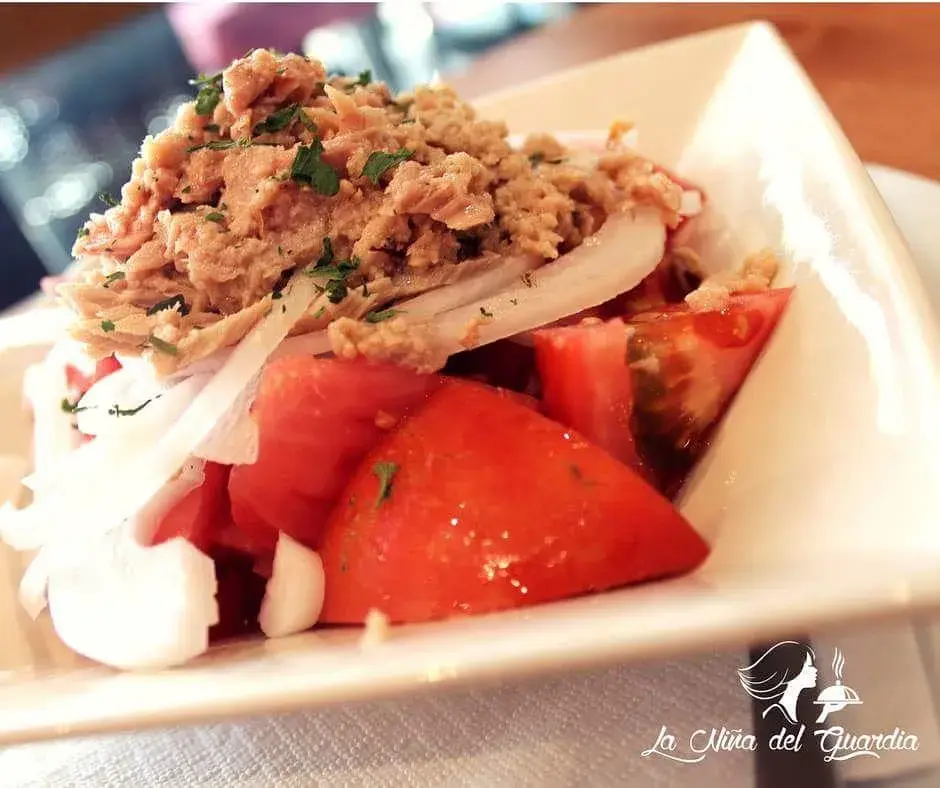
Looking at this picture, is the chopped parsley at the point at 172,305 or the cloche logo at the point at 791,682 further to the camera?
the chopped parsley at the point at 172,305

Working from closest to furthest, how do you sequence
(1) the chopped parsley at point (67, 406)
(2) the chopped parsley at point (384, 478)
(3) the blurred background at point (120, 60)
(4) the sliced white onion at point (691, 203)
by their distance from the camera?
(2) the chopped parsley at point (384, 478) → (1) the chopped parsley at point (67, 406) → (4) the sliced white onion at point (691, 203) → (3) the blurred background at point (120, 60)

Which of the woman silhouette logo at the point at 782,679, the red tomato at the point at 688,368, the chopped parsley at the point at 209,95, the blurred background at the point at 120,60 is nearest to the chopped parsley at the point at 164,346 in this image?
the chopped parsley at the point at 209,95

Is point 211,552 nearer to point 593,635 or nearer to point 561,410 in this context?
point 561,410

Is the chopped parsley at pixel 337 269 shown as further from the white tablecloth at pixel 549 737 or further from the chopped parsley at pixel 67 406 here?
Result: the white tablecloth at pixel 549 737

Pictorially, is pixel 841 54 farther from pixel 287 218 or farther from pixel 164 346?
pixel 164 346

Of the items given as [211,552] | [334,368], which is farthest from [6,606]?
[334,368]
